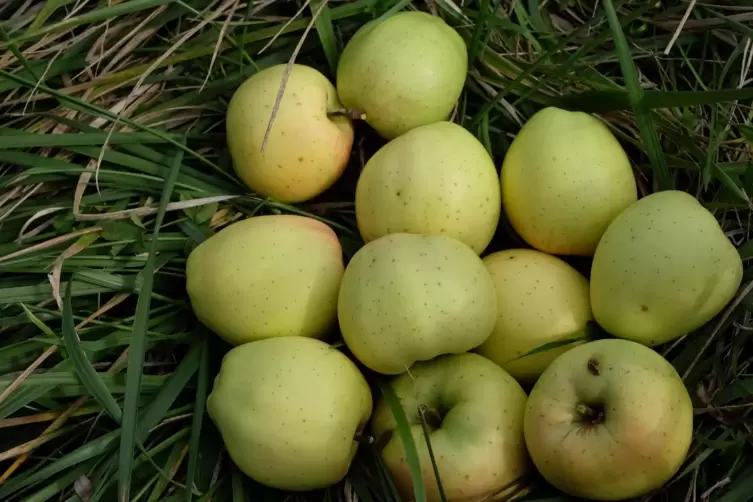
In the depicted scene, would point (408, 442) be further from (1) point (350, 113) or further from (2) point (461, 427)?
(1) point (350, 113)

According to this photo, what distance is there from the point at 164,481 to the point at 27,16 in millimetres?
704

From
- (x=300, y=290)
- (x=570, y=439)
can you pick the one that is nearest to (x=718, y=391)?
(x=570, y=439)

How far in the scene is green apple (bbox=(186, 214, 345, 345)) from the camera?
101 centimetres

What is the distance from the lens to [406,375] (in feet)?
3.36

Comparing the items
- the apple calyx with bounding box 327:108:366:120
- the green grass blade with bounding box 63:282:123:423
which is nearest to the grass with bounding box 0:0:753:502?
the green grass blade with bounding box 63:282:123:423

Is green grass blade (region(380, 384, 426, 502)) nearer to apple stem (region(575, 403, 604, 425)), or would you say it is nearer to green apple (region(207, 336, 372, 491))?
green apple (region(207, 336, 372, 491))

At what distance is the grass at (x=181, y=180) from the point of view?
3.18 ft

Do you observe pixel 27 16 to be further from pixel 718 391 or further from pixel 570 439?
pixel 718 391

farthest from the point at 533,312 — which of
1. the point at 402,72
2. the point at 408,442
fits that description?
the point at 402,72

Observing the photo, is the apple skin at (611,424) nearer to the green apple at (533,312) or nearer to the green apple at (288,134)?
the green apple at (533,312)

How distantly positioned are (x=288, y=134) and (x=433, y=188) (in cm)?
23

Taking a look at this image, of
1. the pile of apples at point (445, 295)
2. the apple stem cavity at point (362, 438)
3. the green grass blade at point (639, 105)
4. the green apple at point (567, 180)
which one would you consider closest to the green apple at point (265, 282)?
the pile of apples at point (445, 295)

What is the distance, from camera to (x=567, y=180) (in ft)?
3.37

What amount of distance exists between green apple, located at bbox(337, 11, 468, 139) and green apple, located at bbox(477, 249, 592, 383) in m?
0.25
